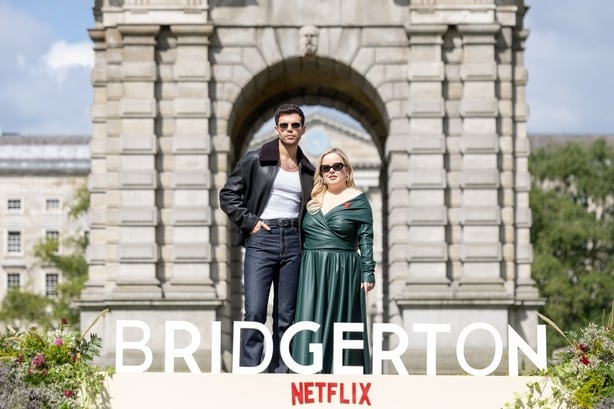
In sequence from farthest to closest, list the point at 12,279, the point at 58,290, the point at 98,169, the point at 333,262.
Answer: the point at 12,279 → the point at 58,290 → the point at 98,169 → the point at 333,262

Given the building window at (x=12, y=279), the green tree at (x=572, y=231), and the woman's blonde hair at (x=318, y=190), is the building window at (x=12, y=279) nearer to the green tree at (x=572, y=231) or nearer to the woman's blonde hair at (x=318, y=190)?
the green tree at (x=572, y=231)

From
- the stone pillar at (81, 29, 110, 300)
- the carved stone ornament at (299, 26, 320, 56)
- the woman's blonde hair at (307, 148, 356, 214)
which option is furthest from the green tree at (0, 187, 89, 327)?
the woman's blonde hair at (307, 148, 356, 214)

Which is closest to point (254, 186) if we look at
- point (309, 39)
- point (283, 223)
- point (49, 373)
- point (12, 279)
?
point (283, 223)

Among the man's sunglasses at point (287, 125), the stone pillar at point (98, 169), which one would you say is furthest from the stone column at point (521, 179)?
the man's sunglasses at point (287, 125)

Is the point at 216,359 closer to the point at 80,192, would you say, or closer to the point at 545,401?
the point at 545,401

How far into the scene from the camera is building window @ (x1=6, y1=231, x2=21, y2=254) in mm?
119562

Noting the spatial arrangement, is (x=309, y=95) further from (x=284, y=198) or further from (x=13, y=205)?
(x=13, y=205)

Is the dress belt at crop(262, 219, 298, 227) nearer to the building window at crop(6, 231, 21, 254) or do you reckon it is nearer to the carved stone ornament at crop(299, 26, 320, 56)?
the carved stone ornament at crop(299, 26, 320, 56)

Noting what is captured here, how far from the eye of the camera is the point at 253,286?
18969 mm

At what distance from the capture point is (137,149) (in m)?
36.3

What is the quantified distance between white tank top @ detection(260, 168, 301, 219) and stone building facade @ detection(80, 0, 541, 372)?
54.6 feet

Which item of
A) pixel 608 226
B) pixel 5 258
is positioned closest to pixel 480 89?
pixel 608 226

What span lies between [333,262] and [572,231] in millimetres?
65456

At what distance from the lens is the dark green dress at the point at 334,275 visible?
725 inches
